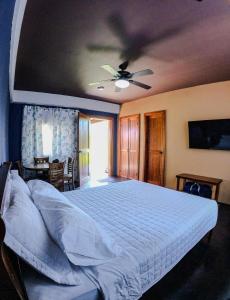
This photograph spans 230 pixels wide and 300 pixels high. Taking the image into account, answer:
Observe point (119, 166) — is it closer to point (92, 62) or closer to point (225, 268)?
point (92, 62)

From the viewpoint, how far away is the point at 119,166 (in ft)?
21.0

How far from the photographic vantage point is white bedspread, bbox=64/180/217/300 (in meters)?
1.07

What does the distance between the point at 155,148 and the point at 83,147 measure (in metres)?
2.16

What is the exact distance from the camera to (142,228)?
1.52 meters

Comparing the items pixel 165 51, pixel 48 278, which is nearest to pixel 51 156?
pixel 165 51

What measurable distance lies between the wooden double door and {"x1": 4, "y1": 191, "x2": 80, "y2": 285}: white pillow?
4690 mm

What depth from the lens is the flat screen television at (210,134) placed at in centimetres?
362

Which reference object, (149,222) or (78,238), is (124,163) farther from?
(78,238)

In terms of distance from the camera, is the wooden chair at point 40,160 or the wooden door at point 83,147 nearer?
the wooden chair at point 40,160

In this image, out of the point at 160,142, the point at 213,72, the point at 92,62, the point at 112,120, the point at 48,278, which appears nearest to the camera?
the point at 48,278

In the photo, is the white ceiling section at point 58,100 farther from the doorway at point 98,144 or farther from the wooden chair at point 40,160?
the doorway at point 98,144

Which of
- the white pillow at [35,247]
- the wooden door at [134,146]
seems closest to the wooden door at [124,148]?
the wooden door at [134,146]

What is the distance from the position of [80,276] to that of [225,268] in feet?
5.60

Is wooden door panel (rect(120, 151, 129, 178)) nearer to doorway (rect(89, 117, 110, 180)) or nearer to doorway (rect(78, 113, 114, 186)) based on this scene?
doorway (rect(78, 113, 114, 186))
